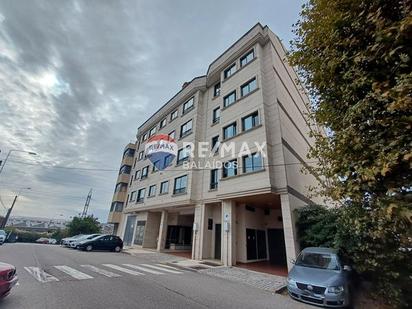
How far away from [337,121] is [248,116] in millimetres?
10161

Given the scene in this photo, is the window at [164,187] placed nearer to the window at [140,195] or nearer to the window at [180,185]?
the window at [180,185]

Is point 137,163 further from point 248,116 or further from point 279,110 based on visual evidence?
point 279,110

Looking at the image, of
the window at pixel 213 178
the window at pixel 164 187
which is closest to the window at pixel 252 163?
the window at pixel 213 178

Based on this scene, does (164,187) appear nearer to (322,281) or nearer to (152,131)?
(152,131)

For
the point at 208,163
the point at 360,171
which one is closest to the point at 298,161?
the point at 208,163

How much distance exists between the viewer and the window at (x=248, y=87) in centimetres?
1580

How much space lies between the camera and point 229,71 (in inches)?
740

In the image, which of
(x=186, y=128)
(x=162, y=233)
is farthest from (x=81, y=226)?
(x=186, y=128)

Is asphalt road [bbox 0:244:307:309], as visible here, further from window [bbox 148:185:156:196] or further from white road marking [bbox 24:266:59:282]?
window [bbox 148:185:156:196]

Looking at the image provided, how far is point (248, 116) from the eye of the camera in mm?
15344

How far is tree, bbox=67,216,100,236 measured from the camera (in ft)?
125

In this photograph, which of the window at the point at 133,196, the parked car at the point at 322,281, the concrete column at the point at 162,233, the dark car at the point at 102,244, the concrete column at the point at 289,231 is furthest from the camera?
the window at the point at 133,196

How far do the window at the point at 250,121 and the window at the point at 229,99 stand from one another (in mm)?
2367

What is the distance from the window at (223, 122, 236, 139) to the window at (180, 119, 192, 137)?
5189 mm
